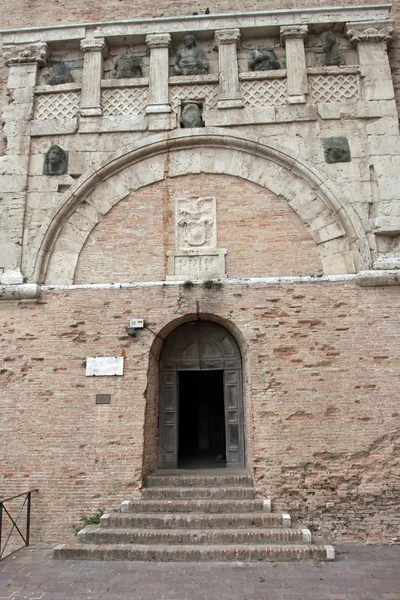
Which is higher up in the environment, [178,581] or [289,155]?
[289,155]

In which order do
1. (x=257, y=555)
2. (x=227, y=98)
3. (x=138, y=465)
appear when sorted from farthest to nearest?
(x=227, y=98), (x=138, y=465), (x=257, y=555)

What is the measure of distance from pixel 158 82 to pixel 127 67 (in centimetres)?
72

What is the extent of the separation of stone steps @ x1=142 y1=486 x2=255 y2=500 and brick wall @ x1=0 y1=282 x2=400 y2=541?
10.5 inches

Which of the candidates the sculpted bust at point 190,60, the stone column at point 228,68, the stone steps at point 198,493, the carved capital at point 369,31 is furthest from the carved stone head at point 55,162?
the carved capital at point 369,31

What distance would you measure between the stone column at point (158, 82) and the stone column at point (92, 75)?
90 cm

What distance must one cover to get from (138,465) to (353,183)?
18.5 ft

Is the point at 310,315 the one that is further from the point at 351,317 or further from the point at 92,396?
the point at 92,396

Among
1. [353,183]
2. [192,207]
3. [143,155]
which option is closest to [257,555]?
[192,207]

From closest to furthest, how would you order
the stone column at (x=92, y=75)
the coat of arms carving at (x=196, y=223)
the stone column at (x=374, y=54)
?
1. the coat of arms carving at (x=196, y=223)
2. the stone column at (x=374, y=54)
3. the stone column at (x=92, y=75)

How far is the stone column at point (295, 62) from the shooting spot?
8180 mm

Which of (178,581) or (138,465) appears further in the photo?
(138,465)

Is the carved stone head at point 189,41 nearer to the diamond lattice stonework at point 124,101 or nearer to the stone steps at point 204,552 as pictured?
the diamond lattice stonework at point 124,101

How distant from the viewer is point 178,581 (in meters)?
5.00

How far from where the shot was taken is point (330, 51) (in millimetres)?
8539
